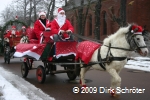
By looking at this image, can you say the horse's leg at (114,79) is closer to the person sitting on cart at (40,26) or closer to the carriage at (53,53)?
the carriage at (53,53)

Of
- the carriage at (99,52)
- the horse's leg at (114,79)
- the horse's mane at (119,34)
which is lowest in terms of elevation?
the horse's leg at (114,79)

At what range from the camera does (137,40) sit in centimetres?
589

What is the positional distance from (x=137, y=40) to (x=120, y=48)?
504 millimetres

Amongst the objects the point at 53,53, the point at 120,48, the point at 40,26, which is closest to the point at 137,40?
the point at 120,48

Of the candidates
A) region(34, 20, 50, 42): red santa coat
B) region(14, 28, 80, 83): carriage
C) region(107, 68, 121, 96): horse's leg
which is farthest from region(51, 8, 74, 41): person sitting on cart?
region(107, 68, 121, 96): horse's leg

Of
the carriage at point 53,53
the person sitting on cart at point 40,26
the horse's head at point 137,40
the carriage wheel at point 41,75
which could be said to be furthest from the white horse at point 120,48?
the person sitting on cart at point 40,26

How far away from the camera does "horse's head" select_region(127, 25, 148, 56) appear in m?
5.84

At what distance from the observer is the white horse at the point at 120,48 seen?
19.3 ft

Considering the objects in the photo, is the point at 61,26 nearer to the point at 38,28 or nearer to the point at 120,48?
the point at 38,28

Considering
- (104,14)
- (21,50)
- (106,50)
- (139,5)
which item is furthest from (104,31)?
(106,50)

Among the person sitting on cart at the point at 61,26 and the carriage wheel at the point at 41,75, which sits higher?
the person sitting on cart at the point at 61,26

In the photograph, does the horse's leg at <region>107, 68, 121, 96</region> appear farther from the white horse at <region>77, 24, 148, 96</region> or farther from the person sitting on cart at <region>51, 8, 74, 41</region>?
the person sitting on cart at <region>51, 8, 74, 41</region>

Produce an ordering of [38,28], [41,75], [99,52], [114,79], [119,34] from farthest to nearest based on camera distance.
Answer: [38,28], [41,75], [99,52], [119,34], [114,79]

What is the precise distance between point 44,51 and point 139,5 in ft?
69.0
